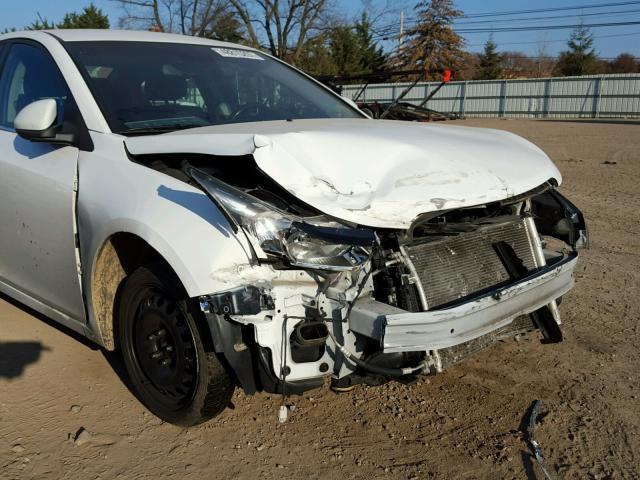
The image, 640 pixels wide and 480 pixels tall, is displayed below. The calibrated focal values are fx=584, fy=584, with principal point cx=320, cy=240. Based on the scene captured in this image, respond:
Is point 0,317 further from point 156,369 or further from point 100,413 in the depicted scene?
point 156,369

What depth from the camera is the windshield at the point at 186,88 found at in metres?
3.19

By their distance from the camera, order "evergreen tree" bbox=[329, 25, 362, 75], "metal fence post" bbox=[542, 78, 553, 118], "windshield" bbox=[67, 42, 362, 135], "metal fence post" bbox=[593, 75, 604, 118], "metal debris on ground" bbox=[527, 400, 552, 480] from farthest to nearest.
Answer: "evergreen tree" bbox=[329, 25, 362, 75] → "metal fence post" bbox=[542, 78, 553, 118] → "metal fence post" bbox=[593, 75, 604, 118] → "windshield" bbox=[67, 42, 362, 135] → "metal debris on ground" bbox=[527, 400, 552, 480]

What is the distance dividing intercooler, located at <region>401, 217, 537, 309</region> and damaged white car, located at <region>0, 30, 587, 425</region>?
10 millimetres

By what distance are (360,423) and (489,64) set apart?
54.7 meters

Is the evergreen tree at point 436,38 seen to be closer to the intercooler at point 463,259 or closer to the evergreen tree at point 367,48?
the evergreen tree at point 367,48

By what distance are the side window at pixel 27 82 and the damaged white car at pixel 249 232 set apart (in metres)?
0.02

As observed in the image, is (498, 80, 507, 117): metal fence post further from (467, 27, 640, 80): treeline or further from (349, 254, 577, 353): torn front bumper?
(349, 254, 577, 353): torn front bumper

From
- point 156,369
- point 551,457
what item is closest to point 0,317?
point 156,369

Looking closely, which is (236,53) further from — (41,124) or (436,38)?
(436,38)

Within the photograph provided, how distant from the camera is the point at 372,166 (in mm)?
2557

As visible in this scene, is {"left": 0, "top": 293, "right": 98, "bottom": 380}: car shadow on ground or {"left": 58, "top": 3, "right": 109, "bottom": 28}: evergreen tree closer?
{"left": 0, "top": 293, "right": 98, "bottom": 380}: car shadow on ground

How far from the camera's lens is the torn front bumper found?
7.56 ft

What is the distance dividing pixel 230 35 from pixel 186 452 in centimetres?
3735

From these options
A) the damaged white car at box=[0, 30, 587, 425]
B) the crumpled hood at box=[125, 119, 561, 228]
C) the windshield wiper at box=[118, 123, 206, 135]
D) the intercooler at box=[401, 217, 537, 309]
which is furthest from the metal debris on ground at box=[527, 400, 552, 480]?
the windshield wiper at box=[118, 123, 206, 135]
